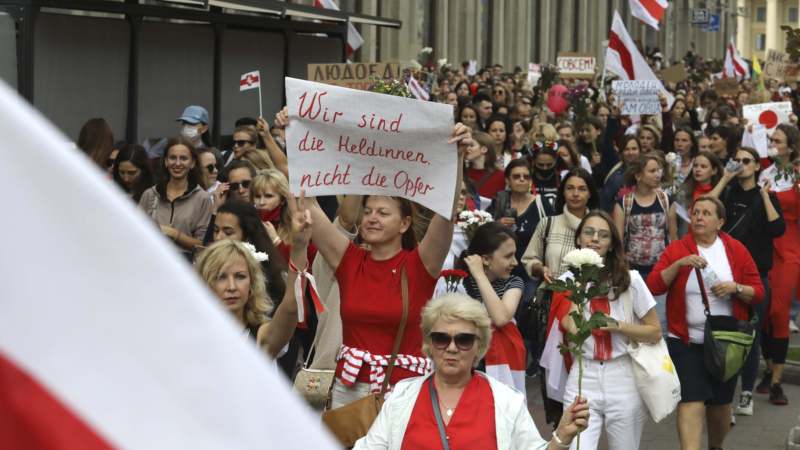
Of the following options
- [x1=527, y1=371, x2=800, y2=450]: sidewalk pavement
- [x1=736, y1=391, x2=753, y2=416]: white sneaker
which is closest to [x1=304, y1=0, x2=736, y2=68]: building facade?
[x1=527, y1=371, x2=800, y2=450]: sidewalk pavement

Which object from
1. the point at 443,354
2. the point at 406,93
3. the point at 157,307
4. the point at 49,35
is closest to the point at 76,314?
the point at 157,307

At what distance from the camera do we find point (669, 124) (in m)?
18.9

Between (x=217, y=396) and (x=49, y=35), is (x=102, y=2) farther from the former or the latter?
(x=217, y=396)

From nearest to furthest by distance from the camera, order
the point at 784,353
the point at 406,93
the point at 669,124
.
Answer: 1. the point at 406,93
2. the point at 784,353
3. the point at 669,124

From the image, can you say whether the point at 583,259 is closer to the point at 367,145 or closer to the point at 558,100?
the point at 367,145

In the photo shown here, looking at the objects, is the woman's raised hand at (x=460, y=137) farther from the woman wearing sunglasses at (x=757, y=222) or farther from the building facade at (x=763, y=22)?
the building facade at (x=763, y=22)

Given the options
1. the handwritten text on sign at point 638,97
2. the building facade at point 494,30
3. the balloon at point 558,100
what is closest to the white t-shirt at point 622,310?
the handwritten text on sign at point 638,97

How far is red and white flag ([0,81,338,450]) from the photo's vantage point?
1241 mm

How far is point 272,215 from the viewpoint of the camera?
8.64 m

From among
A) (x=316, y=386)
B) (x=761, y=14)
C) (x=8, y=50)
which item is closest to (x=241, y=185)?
→ (x=8, y=50)

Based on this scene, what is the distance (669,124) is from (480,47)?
3138 cm

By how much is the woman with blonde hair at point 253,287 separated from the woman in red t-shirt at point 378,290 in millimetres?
205

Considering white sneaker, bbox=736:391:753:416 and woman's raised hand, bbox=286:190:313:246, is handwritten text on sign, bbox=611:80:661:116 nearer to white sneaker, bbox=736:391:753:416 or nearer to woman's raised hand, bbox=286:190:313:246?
white sneaker, bbox=736:391:753:416

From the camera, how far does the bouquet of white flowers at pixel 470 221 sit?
9.27m
